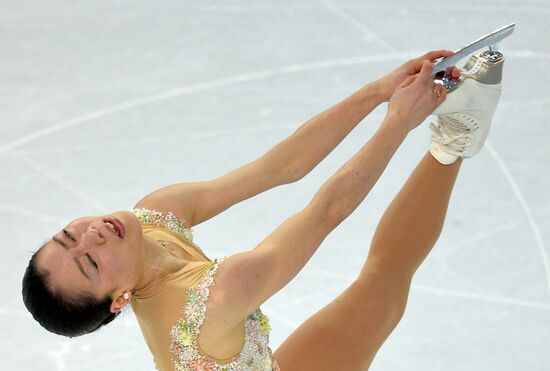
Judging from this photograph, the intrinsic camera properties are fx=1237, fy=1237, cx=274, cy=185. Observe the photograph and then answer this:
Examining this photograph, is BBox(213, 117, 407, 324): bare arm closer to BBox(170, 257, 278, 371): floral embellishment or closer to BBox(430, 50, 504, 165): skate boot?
BBox(170, 257, 278, 371): floral embellishment

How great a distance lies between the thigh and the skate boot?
44 centimetres

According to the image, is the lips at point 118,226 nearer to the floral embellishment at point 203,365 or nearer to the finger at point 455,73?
the floral embellishment at point 203,365

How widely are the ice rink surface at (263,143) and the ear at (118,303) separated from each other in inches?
38.8

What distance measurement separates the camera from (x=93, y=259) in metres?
3.20

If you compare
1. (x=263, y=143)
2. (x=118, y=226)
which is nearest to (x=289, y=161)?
(x=118, y=226)

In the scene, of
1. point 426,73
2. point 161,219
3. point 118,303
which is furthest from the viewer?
point 161,219

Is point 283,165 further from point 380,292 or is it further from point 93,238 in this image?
point 93,238

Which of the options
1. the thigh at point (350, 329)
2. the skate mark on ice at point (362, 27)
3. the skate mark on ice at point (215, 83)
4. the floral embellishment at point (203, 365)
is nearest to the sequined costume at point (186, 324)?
→ the floral embellishment at point (203, 365)

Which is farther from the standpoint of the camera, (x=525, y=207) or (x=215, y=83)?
(x=215, y=83)

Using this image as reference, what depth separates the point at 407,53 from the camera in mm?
5664

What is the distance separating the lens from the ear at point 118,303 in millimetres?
3260

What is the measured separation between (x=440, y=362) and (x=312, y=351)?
714mm

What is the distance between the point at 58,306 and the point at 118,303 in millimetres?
165

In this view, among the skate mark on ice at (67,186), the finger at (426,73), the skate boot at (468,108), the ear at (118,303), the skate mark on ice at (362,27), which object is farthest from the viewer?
the skate mark on ice at (362,27)
